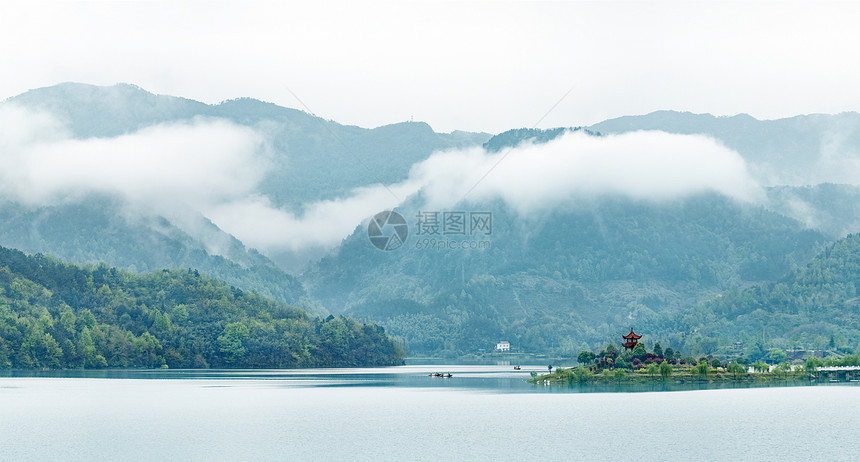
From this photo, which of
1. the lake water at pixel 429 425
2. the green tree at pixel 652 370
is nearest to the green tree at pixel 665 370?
the green tree at pixel 652 370

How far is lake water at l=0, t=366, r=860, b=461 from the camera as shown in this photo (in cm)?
9306

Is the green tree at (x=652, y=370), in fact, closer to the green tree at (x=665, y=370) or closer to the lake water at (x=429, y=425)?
the green tree at (x=665, y=370)

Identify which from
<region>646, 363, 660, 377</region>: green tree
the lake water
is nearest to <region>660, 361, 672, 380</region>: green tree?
<region>646, 363, 660, 377</region>: green tree

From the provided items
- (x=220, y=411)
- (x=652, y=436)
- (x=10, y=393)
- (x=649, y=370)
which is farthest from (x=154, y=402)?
(x=649, y=370)

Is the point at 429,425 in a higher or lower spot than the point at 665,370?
lower

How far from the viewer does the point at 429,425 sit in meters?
115

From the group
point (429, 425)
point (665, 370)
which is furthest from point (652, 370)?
point (429, 425)

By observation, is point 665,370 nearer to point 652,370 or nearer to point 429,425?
point 652,370

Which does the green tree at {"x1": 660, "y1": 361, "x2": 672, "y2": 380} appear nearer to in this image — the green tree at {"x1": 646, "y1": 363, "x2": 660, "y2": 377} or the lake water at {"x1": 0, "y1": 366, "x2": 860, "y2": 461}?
the green tree at {"x1": 646, "y1": 363, "x2": 660, "y2": 377}

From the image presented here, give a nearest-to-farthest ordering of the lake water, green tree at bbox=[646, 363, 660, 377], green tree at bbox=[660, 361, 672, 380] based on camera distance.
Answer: the lake water, green tree at bbox=[660, 361, 672, 380], green tree at bbox=[646, 363, 660, 377]

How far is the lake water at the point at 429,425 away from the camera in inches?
3664

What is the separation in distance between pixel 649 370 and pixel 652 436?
97.1 metres

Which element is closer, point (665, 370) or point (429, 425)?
point (429, 425)

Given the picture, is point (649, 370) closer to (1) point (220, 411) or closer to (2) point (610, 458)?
(1) point (220, 411)
